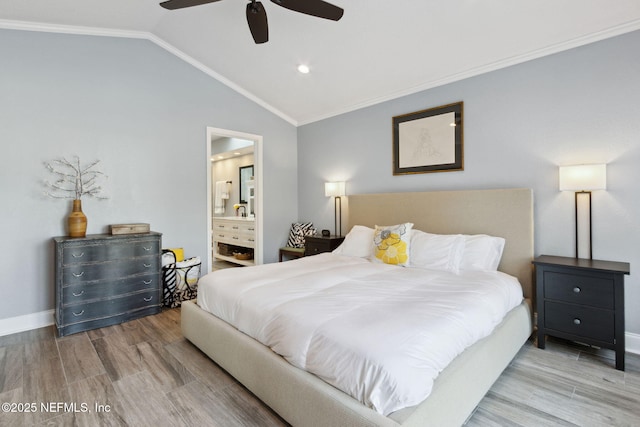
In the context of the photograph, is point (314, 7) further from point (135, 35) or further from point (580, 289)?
point (580, 289)

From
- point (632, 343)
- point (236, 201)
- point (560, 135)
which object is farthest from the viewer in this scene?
point (236, 201)

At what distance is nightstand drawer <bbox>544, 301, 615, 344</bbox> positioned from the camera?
221cm

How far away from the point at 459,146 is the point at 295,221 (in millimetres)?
2848

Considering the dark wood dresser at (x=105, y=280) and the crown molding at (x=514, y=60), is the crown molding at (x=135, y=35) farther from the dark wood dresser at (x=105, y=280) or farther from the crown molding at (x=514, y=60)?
the dark wood dresser at (x=105, y=280)

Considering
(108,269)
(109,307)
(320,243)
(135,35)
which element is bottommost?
(109,307)

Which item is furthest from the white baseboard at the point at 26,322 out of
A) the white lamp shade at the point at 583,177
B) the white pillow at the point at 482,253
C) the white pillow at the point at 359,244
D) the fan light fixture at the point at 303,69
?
the white lamp shade at the point at 583,177

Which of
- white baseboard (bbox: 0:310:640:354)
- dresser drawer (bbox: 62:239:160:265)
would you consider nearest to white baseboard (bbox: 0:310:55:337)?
white baseboard (bbox: 0:310:640:354)

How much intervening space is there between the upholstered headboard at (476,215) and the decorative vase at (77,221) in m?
3.12

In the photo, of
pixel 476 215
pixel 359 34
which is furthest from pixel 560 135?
pixel 359 34

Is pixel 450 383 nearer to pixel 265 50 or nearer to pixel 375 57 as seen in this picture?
pixel 375 57

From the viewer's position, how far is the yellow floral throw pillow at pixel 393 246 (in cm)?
298

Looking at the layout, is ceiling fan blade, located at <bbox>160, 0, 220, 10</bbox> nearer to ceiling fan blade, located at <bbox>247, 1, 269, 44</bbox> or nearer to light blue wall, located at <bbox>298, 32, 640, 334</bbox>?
ceiling fan blade, located at <bbox>247, 1, 269, 44</bbox>

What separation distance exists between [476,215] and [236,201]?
16.3 feet

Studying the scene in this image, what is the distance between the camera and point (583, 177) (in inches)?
96.8
